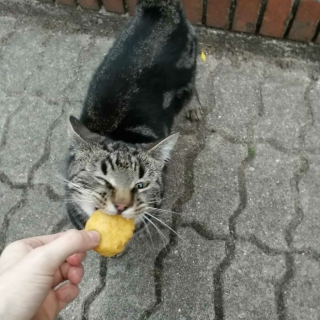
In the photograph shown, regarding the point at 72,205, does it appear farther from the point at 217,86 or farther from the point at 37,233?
the point at 217,86

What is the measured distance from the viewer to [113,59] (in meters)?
2.30

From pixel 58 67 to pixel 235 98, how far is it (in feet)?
4.20

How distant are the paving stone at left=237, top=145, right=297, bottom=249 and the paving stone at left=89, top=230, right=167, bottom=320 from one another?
1.86ft

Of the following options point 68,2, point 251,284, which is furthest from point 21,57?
point 251,284

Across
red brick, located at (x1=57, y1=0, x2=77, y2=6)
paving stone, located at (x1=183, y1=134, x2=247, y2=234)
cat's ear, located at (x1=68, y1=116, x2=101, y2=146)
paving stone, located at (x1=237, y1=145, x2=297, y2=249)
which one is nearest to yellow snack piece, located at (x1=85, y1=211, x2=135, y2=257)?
cat's ear, located at (x1=68, y1=116, x2=101, y2=146)

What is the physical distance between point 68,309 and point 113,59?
1.38 m

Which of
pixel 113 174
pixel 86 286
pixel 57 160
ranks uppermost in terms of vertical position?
pixel 113 174

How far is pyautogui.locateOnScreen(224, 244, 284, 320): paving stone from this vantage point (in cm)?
224

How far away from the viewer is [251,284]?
2305 millimetres

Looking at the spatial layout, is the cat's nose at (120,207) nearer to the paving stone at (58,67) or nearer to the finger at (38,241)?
the finger at (38,241)

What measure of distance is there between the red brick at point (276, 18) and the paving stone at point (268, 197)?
921 millimetres

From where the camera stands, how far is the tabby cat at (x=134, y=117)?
1.88 meters

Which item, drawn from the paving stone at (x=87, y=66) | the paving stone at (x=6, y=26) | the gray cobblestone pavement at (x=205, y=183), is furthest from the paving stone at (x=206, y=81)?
the paving stone at (x=6, y=26)

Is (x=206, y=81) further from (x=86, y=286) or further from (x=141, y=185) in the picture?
(x=86, y=286)
